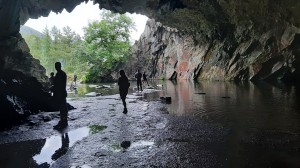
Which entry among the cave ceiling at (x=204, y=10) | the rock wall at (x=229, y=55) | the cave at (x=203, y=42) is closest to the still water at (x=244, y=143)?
the cave at (x=203, y=42)

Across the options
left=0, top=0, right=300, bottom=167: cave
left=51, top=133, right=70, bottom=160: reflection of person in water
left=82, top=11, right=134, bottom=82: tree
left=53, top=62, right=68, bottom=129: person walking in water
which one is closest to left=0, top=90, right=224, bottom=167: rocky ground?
left=51, top=133, right=70, bottom=160: reflection of person in water

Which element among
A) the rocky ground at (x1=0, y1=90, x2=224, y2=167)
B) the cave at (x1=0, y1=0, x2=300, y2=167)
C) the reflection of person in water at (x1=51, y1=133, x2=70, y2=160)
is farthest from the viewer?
the cave at (x1=0, y1=0, x2=300, y2=167)

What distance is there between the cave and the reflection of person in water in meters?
3.58

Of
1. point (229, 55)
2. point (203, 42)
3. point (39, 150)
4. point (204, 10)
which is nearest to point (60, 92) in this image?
point (39, 150)

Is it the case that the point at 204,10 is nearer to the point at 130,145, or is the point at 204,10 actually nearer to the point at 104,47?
the point at 104,47

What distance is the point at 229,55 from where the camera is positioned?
3875 cm

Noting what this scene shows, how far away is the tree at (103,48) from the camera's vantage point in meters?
54.7

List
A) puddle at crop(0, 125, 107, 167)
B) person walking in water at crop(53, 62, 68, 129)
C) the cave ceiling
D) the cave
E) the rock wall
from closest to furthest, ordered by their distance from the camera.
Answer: puddle at crop(0, 125, 107, 167)
person walking in water at crop(53, 62, 68, 129)
the cave
the cave ceiling
the rock wall

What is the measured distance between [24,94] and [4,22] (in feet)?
13.9

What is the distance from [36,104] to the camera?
13594 mm

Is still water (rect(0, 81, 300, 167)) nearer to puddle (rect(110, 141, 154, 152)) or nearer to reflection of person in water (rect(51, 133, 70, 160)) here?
reflection of person in water (rect(51, 133, 70, 160))

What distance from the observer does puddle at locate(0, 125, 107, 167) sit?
5.91 metres

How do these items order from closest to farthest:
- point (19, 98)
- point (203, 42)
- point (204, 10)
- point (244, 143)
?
point (244, 143) < point (19, 98) < point (204, 10) < point (203, 42)

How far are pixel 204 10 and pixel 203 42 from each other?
11.7 m
